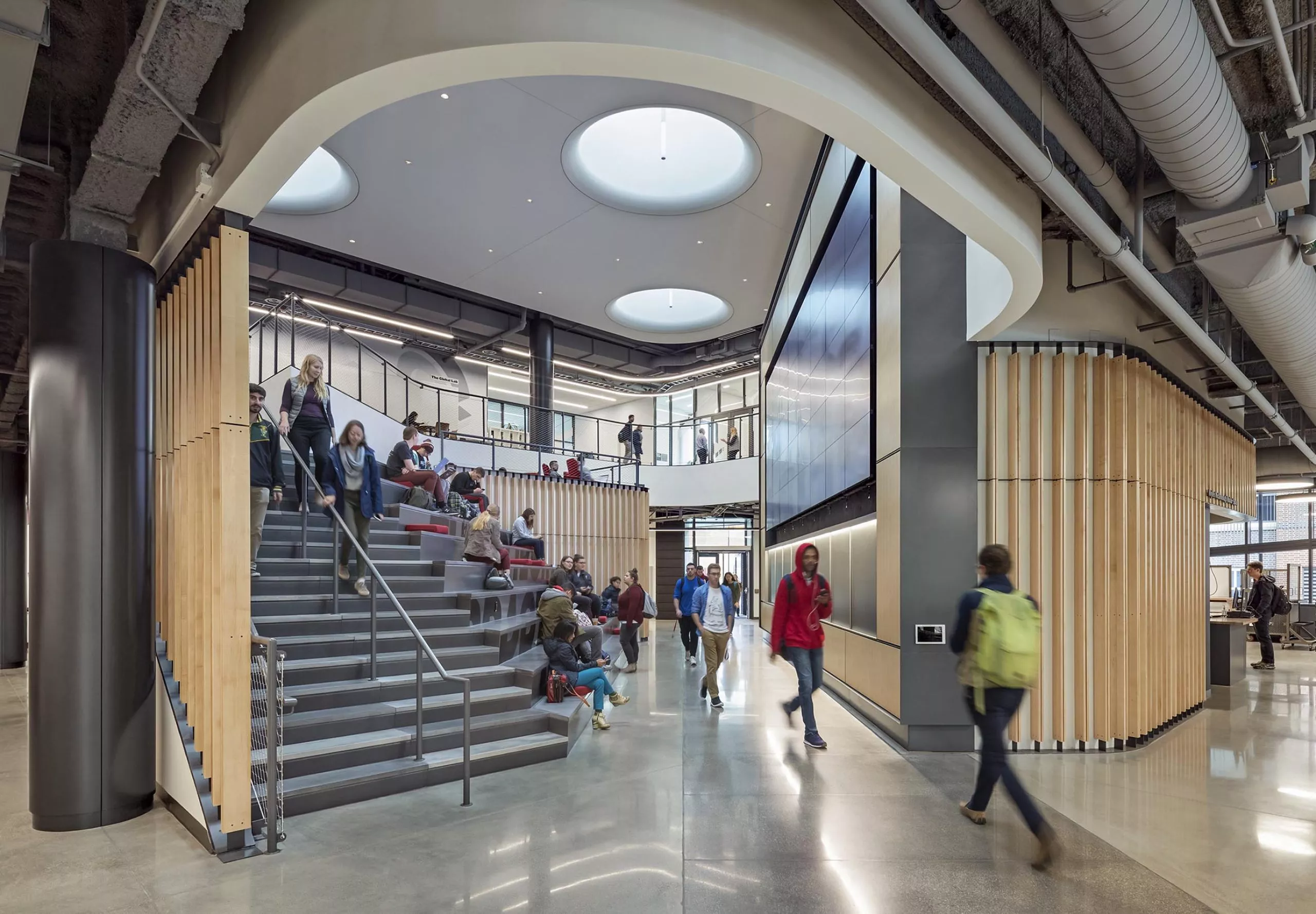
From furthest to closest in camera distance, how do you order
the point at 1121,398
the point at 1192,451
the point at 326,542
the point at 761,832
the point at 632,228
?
the point at 632,228
the point at 1192,451
the point at 326,542
the point at 1121,398
the point at 761,832

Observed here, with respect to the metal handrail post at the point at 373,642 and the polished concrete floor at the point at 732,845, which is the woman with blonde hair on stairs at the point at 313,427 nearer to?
the metal handrail post at the point at 373,642

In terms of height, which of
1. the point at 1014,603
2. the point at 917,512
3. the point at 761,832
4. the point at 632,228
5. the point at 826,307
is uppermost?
the point at 632,228

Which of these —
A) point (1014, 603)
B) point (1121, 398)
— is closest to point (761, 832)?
point (1014, 603)

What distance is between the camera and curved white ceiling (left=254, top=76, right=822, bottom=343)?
921 cm

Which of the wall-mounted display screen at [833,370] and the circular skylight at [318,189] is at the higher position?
the circular skylight at [318,189]

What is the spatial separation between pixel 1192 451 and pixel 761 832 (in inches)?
Answer: 302

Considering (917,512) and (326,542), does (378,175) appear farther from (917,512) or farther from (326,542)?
(917,512)

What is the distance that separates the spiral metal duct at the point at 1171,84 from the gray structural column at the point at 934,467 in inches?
88.4

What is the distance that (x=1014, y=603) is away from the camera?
170 inches

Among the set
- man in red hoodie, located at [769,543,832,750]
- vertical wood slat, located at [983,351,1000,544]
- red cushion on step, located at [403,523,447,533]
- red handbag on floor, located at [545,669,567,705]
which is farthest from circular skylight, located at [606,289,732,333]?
red handbag on floor, located at [545,669,567,705]

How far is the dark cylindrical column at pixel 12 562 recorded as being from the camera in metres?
13.9

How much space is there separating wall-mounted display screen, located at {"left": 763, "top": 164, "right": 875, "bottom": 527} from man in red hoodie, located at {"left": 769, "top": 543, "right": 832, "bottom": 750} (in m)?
1.74

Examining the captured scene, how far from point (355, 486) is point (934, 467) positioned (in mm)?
5176

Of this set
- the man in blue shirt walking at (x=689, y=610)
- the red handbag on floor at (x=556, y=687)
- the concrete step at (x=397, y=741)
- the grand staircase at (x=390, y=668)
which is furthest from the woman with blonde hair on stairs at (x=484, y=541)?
the man in blue shirt walking at (x=689, y=610)
